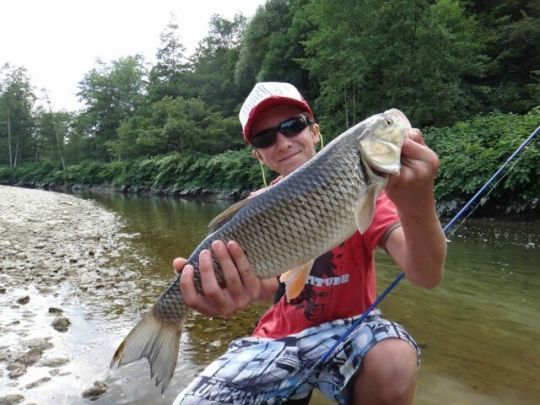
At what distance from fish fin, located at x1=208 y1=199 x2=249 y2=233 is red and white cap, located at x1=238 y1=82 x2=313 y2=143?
97 cm

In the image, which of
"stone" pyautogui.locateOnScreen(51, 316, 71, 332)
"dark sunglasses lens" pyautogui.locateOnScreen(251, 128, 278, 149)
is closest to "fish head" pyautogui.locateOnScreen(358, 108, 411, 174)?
"dark sunglasses lens" pyautogui.locateOnScreen(251, 128, 278, 149)

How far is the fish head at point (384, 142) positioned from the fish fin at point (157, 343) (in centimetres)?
115

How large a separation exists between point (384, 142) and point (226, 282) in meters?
0.90

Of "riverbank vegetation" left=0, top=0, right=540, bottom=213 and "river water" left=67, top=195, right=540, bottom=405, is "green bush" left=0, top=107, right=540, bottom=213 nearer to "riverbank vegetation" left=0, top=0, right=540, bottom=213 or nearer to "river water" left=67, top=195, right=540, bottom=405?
"riverbank vegetation" left=0, top=0, right=540, bottom=213

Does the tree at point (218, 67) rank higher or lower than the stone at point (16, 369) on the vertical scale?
higher

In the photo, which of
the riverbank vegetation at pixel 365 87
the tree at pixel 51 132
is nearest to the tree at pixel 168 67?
the riverbank vegetation at pixel 365 87

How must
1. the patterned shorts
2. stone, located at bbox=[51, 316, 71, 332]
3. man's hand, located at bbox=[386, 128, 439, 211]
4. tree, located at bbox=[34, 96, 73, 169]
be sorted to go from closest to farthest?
man's hand, located at bbox=[386, 128, 439, 211], the patterned shorts, stone, located at bbox=[51, 316, 71, 332], tree, located at bbox=[34, 96, 73, 169]

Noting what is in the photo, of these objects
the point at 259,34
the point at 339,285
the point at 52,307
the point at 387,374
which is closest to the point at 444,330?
the point at 339,285

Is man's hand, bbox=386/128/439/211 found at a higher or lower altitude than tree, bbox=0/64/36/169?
lower

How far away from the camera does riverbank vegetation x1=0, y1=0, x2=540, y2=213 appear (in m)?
13.9

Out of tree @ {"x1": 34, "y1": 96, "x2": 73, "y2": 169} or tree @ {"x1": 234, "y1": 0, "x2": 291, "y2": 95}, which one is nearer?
tree @ {"x1": 234, "y1": 0, "x2": 291, "y2": 95}

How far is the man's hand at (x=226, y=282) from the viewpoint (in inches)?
71.7

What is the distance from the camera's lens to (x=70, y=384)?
3.02 metres

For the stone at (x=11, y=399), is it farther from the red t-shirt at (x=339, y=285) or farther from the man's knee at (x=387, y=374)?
the man's knee at (x=387, y=374)
